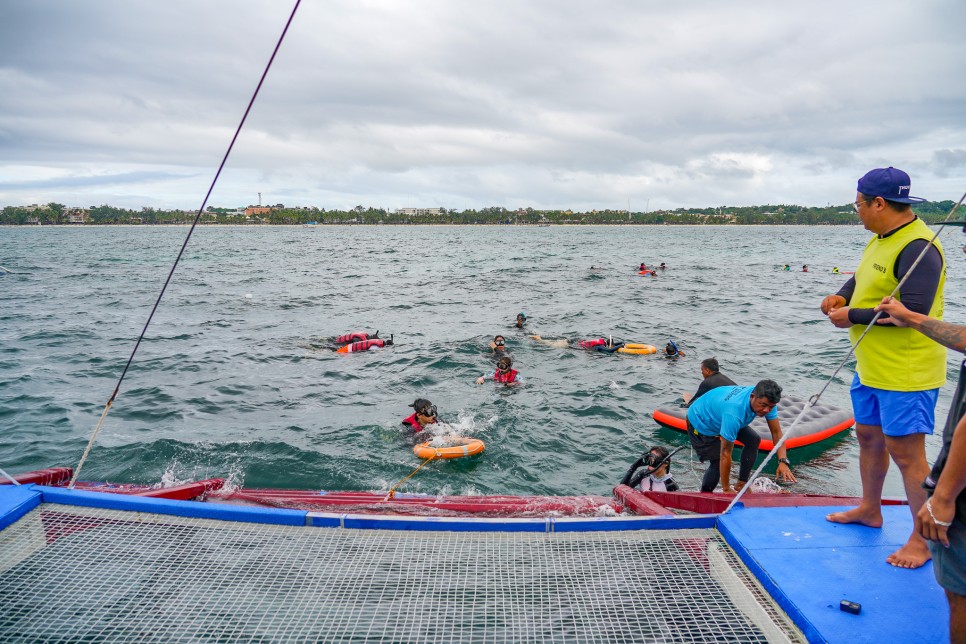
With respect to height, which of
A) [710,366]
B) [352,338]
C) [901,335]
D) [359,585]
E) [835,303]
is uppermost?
[835,303]

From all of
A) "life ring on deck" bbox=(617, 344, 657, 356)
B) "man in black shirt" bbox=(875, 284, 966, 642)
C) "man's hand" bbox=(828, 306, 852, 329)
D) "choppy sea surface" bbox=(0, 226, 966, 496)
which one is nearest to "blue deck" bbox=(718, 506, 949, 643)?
"man in black shirt" bbox=(875, 284, 966, 642)

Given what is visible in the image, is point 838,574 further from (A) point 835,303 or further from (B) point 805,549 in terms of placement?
(A) point 835,303

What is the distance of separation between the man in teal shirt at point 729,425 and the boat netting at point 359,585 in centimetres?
221

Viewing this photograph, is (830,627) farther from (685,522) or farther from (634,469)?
(634,469)

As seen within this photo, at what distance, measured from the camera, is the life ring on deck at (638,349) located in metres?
15.8

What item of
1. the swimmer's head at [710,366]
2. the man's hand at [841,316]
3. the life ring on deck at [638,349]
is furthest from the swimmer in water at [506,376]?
the man's hand at [841,316]

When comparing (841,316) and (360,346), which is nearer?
(841,316)

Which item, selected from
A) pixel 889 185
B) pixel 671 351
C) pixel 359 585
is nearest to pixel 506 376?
pixel 671 351

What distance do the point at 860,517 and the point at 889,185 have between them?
2.33m

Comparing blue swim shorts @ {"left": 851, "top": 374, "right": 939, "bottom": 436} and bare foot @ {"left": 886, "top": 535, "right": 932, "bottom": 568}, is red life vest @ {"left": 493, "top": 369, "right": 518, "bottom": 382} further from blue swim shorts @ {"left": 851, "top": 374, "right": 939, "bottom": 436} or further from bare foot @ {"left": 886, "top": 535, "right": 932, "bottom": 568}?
bare foot @ {"left": 886, "top": 535, "right": 932, "bottom": 568}

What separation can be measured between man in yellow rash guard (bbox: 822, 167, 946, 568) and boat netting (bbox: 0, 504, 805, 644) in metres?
1.30

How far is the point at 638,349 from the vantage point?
15.9 metres

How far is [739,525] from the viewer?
383 centimetres

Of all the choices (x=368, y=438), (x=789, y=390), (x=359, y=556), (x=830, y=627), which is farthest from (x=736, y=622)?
(x=789, y=390)
